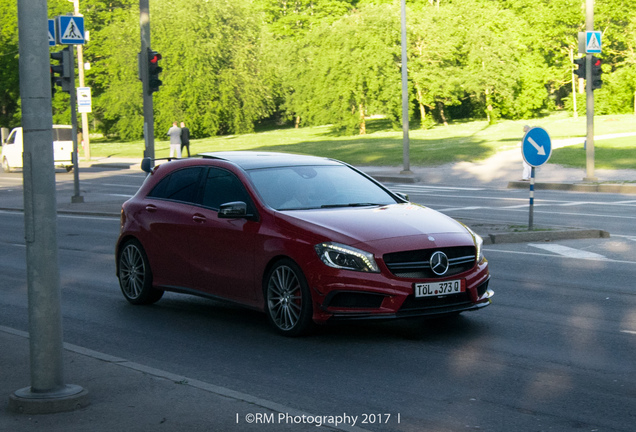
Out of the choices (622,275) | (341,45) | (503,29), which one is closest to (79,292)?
(622,275)

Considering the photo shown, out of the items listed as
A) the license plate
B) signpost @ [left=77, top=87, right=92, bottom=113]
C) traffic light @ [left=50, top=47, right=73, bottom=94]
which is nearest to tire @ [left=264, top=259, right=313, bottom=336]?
the license plate

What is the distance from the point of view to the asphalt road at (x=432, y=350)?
5.77 meters

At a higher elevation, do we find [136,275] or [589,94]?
[589,94]

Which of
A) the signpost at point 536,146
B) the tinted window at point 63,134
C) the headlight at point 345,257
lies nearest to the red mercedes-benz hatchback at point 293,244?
the headlight at point 345,257

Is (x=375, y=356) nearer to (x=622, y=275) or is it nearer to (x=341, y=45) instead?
(x=622, y=275)

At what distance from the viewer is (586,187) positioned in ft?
91.6

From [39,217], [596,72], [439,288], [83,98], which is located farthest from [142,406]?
[83,98]

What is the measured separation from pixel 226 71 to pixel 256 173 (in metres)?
59.9

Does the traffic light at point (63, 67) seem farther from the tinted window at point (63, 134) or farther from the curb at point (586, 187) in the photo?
the tinted window at point (63, 134)

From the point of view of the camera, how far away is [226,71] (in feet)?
222

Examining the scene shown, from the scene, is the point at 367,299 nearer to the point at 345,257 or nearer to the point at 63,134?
the point at 345,257

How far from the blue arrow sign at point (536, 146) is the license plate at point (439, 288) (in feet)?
25.2

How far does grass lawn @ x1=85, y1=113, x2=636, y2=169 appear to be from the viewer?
4019 cm

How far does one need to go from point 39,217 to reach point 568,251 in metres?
9.73
